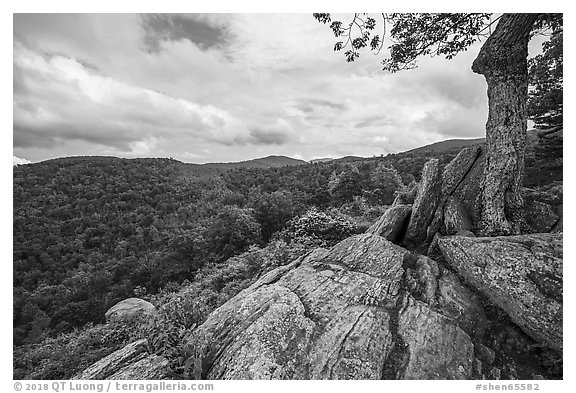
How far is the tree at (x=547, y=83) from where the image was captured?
566 cm

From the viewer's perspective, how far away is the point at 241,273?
8.60 m

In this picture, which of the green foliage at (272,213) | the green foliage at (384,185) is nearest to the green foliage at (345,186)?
the green foliage at (384,185)

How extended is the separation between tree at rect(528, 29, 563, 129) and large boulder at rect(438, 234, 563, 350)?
4059 mm

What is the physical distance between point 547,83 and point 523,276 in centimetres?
853

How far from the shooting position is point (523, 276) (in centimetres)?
376

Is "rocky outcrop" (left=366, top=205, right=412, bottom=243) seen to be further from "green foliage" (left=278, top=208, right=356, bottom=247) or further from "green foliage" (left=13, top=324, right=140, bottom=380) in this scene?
"green foliage" (left=13, top=324, right=140, bottom=380)

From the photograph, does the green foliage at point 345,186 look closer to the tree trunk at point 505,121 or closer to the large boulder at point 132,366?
the tree trunk at point 505,121

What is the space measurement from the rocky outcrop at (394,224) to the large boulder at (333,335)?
1410 mm

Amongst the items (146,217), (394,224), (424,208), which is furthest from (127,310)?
(146,217)

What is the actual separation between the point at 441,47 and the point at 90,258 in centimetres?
1636

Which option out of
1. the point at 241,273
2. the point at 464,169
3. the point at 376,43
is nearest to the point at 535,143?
the point at 464,169

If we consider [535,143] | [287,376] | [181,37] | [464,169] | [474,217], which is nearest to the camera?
[287,376]

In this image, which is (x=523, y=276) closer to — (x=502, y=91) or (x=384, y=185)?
(x=502, y=91)

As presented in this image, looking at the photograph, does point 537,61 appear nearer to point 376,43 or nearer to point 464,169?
point 464,169
